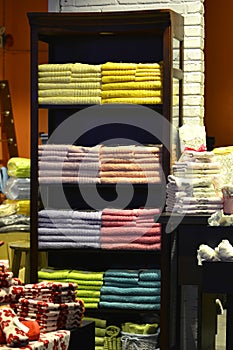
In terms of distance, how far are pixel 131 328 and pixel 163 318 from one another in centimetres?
30

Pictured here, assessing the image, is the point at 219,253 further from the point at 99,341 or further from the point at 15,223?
the point at 15,223

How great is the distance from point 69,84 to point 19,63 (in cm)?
540

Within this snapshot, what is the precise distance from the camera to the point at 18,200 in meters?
7.28

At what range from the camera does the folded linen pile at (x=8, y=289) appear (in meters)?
3.66

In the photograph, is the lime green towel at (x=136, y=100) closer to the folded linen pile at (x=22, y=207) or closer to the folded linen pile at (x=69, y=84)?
the folded linen pile at (x=69, y=84)

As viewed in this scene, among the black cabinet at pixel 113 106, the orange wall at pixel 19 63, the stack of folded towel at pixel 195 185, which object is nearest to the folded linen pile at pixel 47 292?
the stack of folded towel at pixel 195 185

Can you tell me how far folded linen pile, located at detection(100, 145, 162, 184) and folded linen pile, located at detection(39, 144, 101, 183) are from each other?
0.17 feet

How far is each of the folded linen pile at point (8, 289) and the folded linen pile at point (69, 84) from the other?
5.37ft

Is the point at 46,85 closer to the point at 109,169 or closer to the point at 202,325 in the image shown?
the point at 109,169

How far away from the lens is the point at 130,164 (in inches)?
200

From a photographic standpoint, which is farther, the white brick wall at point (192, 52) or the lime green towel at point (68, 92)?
Result: the white brick wall at point (192, 52)

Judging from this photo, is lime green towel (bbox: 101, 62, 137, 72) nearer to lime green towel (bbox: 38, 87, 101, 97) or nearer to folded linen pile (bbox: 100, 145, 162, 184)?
lime green towel (bbox: 38, 87, 101, 97)

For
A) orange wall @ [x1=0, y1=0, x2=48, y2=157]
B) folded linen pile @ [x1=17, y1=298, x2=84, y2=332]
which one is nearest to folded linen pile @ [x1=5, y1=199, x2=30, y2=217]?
orange wall @ [x1=0, y1=0, x2=48, y2=157]

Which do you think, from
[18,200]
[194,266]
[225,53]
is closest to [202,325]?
[194,266]
